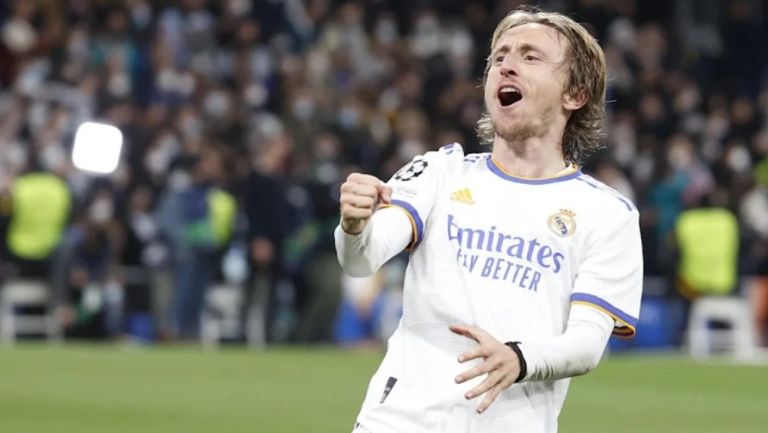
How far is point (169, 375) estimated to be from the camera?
42.9 feet

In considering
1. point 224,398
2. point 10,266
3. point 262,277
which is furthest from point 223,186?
point 224,398

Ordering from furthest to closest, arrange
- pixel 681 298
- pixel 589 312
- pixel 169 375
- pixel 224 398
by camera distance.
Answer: pixel 681 298 → pixel 169 375 → pixel 224 398 → pixel 589 312

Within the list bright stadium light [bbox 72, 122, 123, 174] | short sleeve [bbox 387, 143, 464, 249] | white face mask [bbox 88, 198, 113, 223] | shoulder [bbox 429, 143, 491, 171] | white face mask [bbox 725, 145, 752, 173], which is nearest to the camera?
short sleeve [bbox 387, 143, 464, 249]

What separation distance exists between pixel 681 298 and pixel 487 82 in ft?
46.0

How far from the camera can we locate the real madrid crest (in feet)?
13.7

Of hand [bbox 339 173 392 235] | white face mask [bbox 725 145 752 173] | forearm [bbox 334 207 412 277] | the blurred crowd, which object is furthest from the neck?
white face mask [bbox 725 145 752 173]

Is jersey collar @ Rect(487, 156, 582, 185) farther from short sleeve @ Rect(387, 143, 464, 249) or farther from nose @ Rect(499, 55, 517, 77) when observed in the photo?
nose @ Rect(499, 55, 517, 77)

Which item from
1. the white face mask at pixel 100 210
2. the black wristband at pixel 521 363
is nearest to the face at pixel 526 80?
the black wristband at pixel 521 363

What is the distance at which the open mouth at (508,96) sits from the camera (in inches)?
168

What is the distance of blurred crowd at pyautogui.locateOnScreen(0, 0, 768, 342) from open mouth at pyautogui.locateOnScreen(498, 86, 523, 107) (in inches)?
472

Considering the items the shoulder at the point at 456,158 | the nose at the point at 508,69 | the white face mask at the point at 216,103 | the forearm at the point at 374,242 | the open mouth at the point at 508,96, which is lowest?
the forearm at the point at 374,242

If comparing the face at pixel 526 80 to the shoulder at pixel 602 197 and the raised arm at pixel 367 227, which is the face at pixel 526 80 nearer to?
the shoulder at pixel 602 197

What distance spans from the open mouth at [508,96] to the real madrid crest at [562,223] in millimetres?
357

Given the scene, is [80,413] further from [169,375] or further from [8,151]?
[8,151]
